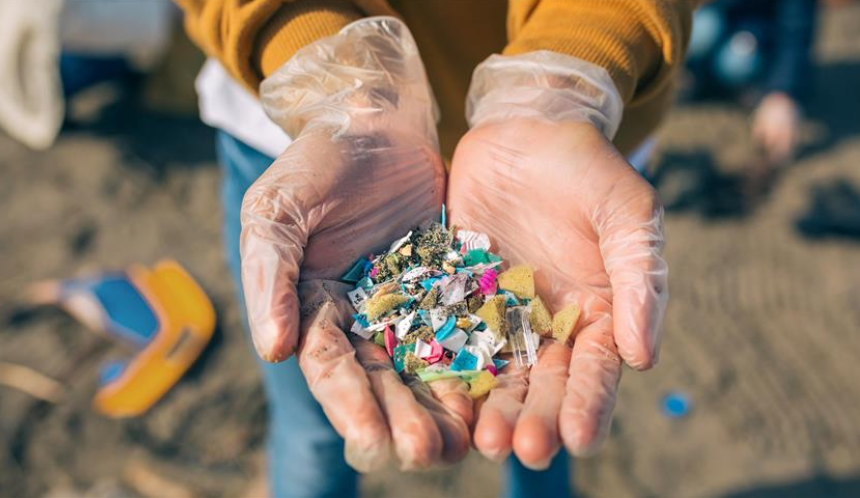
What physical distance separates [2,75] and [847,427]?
3.54m

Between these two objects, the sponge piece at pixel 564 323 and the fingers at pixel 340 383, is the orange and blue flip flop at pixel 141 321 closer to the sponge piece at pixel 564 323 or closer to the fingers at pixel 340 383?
the fingers at pixel 340 383

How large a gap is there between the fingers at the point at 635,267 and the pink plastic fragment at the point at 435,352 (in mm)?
312

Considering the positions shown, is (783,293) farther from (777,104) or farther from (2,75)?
(2,75)

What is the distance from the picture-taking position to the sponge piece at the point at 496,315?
138 centimetres

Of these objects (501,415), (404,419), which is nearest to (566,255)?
(501,415)

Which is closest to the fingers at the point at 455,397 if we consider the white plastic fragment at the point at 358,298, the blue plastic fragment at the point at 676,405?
the white plastic fragment at the point at 358,298

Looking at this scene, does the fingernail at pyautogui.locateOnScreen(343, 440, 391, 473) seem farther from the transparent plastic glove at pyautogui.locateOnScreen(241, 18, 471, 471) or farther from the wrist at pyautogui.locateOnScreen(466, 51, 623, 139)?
the wrist at pyautogui.locateOnScreen(466, 51, 623, 139)

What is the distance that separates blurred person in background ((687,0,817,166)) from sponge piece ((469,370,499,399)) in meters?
2.69

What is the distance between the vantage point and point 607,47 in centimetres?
140

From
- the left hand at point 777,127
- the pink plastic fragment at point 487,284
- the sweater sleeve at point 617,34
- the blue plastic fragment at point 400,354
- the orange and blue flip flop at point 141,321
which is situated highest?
the sweater sleeve at point 617,34

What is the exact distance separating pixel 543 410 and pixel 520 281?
12.3 inches

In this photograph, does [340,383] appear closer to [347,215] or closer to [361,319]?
[361,319]

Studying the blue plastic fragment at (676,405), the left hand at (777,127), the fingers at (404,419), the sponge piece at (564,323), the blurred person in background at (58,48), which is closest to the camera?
the fingers at (404,419)

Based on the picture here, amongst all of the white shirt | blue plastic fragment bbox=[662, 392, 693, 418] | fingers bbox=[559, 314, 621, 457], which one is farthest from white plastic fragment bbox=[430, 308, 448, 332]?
blue plastic fragment bbox=[662, 392, 693, 418]
